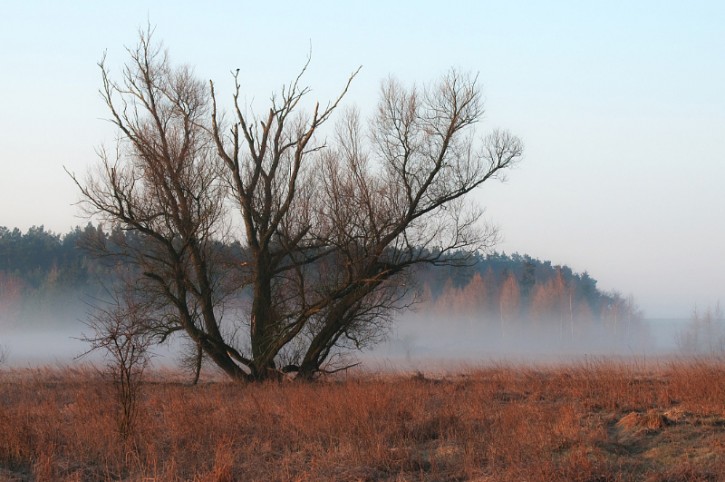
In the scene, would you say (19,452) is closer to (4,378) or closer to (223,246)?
(223,246)

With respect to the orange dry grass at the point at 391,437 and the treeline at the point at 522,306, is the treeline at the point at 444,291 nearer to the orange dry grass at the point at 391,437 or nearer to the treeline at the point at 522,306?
the treeline at the point at 522,306

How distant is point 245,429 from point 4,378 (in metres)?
13.1

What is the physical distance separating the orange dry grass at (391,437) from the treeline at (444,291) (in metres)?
61.1

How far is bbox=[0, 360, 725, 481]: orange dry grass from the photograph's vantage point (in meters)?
7.93

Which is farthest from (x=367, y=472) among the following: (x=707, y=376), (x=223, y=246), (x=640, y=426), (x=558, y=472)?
(x=223, y=246)

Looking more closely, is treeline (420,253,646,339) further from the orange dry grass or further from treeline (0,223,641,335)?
the orange dry grass

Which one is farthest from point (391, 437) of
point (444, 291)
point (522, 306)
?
point (522, 306)

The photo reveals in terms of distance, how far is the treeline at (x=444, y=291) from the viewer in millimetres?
78750

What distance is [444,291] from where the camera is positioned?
101m

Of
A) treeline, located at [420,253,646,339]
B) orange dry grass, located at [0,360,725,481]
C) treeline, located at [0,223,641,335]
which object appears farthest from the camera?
treeline, located at [420,253,646,339]

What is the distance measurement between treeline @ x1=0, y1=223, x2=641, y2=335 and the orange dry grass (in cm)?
6105

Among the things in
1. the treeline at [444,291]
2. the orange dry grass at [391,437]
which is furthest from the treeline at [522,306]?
the orange dry grass at [391,437]

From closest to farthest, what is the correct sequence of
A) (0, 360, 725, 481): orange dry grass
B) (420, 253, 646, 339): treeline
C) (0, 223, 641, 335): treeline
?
(0, 360, 725, 481): orange dry grass < (0, 223, 641, 335): treeline < (420, 253, 646, 339): treeline

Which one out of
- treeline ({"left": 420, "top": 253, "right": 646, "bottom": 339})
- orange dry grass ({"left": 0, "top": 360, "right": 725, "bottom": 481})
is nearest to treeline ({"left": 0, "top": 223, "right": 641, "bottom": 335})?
treeline ({"left": 420, "top": 253, "right": 646, "bottom": 339})
